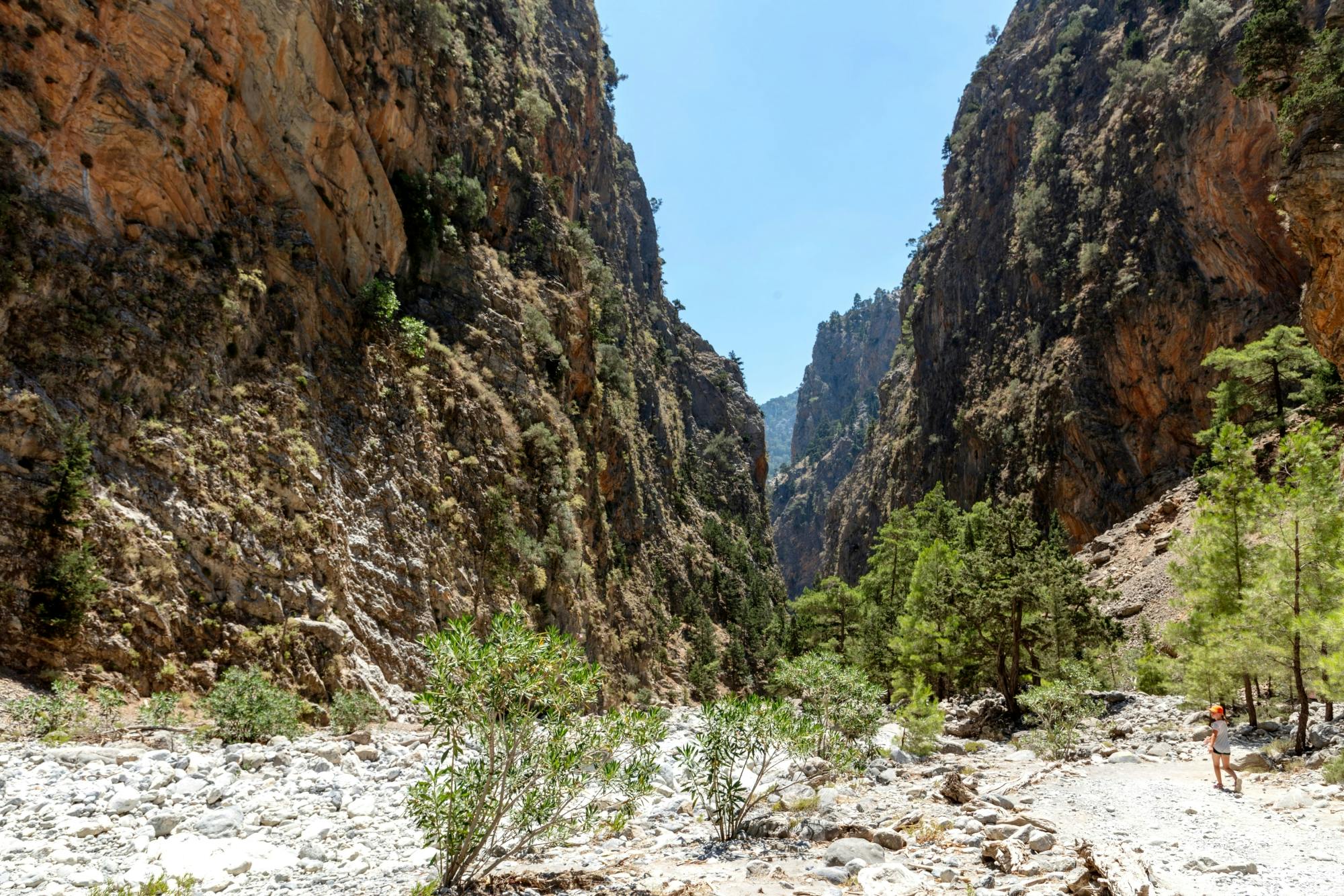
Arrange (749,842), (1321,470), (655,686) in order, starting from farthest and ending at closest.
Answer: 1. (655,686)
2. (1321,470)
3. (749,842)

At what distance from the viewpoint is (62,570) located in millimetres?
12297

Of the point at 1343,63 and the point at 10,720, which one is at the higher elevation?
the point at 1343,63

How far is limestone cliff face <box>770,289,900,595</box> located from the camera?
139125mm

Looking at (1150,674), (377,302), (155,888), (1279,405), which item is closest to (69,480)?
(155,888)

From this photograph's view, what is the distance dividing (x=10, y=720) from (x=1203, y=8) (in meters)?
67.8

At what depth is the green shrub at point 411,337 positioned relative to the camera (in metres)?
25.3

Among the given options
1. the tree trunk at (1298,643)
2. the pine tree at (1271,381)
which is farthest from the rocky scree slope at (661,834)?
the pine tree at (1271,381)

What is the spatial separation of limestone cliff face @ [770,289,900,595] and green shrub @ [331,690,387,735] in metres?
96.3

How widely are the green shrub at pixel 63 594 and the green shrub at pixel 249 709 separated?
2682mm

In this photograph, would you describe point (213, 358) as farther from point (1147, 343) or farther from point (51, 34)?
point (1147, 343)

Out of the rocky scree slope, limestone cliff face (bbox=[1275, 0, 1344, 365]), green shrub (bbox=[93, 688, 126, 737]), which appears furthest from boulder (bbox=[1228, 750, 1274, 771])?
green shrub (bbox=[93, 688, 126, 737])

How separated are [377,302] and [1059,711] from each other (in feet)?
84.9

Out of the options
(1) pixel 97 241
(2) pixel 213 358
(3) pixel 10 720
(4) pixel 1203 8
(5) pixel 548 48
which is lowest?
(3) pixel 10 720

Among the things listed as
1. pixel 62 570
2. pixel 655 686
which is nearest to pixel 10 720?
pixel 62 570
